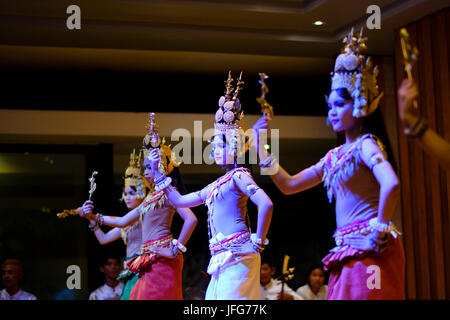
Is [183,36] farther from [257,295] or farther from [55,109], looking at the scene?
[257,295]

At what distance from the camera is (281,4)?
5.88 m

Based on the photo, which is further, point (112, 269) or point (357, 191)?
point (112, 269)

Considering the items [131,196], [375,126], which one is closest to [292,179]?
[375,126]

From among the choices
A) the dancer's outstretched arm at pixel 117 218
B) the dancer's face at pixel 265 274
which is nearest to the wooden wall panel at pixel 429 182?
the dancer's face at pixel 265 274

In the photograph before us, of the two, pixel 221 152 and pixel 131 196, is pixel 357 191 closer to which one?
pixel 221 152

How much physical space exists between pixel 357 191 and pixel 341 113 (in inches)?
14.0

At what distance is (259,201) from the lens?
3385mm

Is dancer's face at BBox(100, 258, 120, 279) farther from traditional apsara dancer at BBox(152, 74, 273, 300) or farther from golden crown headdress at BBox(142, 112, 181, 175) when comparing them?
traditional apsara dancer at BBox(152, 74, 273, 300)

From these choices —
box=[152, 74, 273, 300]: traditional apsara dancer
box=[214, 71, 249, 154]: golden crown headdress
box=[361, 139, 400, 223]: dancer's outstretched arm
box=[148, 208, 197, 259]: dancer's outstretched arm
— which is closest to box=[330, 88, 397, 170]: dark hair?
box=[361, 139, 400, 223]: dancer's outstretched arm

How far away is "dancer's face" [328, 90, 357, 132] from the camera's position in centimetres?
290

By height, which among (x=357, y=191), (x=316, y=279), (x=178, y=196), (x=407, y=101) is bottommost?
(x=316, y=279)
